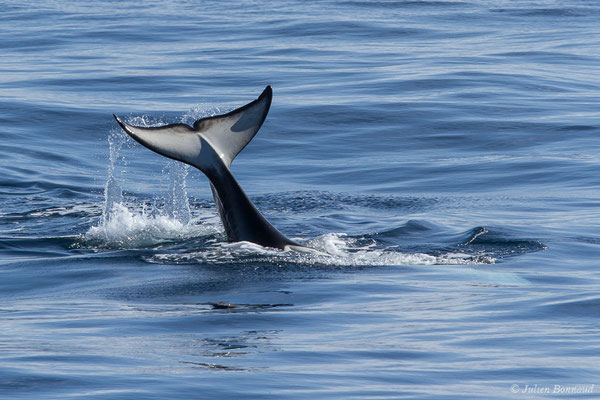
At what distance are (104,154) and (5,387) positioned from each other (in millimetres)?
11623

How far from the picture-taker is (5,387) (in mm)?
6496

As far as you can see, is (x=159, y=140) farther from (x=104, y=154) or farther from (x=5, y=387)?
(x=104, y=154)

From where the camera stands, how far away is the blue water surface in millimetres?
7133

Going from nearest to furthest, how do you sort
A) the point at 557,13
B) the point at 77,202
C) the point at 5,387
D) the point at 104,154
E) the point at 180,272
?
the point at 5,387 < the point at 180,272 < the point at 77,202 < the point at 104,154 < the point at 557,13

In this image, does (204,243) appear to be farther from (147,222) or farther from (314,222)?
(314,222)

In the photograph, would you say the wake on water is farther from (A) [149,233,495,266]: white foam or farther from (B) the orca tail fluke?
(B) the orca tail fluke

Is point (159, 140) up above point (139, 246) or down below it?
above

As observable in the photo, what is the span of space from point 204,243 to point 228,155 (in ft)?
4.58

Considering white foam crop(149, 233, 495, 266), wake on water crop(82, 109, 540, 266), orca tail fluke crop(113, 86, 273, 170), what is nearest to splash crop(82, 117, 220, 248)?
wake on water crop(82, 109, 540, 266)

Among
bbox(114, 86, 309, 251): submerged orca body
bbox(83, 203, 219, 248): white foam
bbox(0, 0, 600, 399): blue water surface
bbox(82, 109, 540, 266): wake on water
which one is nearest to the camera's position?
bbox(0, 0, 600, 399): blue water surface

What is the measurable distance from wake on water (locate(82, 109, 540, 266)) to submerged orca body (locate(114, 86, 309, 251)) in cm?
14

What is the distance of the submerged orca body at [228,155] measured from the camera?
985 cm

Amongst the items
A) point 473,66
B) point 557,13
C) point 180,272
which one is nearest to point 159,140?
point 180,272

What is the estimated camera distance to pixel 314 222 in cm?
1285
